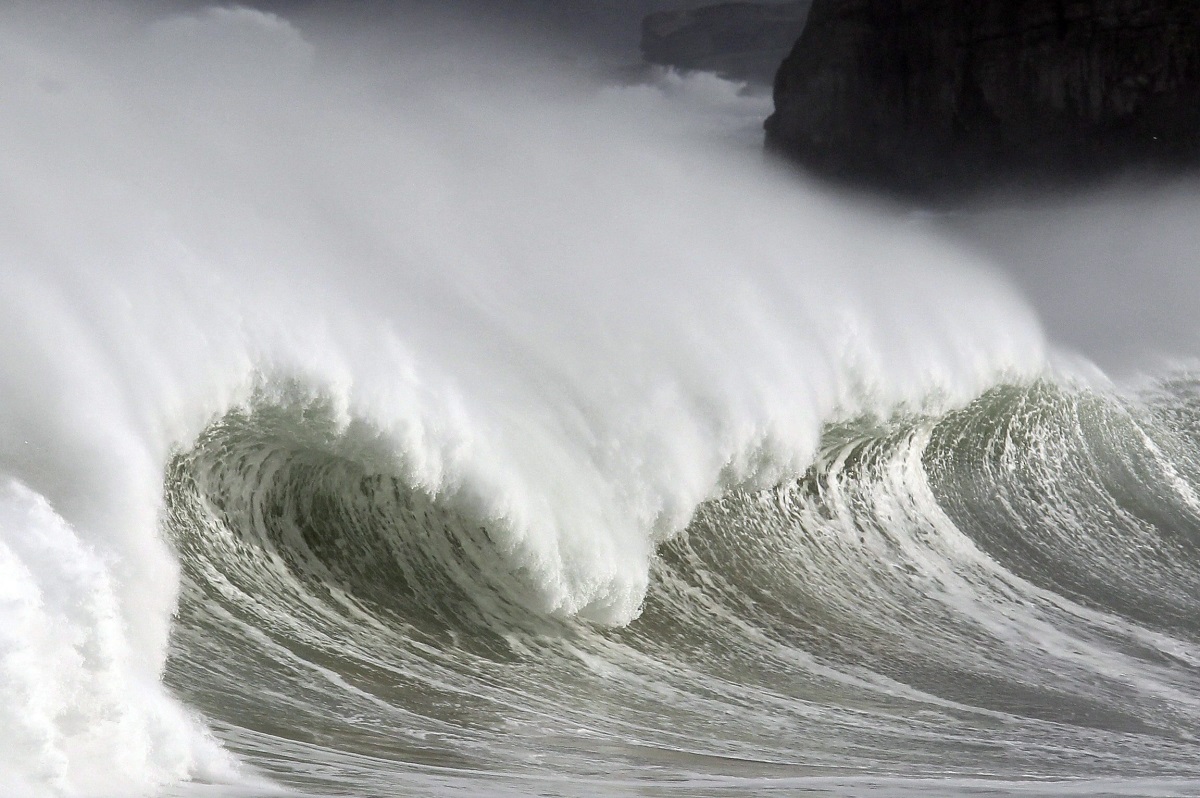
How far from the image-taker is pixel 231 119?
28.6 feet

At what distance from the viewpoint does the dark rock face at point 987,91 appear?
1155 inches

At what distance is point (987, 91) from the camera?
31328 millimetres

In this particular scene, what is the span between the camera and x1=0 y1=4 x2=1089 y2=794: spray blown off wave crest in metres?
3.64

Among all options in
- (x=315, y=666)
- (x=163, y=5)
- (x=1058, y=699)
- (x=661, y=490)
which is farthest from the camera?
(x=163, y=5)

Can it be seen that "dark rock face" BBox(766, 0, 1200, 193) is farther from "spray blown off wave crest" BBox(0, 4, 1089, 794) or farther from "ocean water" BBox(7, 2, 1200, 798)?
"ocean water" BBox(7, 2, 1200, 798)

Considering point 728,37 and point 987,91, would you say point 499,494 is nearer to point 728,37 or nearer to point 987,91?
point 987,91

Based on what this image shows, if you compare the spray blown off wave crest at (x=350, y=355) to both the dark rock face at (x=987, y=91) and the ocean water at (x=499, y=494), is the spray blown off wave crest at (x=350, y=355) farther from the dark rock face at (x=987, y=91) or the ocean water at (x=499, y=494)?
the dark rock face at (x=987, y=91)

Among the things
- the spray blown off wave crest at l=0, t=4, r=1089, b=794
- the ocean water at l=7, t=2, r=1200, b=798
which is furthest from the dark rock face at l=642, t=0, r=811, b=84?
the ocean water at l=7, t=2, r=1200, b=798

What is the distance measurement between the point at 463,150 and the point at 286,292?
5.95m

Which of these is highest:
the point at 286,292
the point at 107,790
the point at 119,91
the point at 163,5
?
the point at 163,5

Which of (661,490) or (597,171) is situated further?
(597,171)

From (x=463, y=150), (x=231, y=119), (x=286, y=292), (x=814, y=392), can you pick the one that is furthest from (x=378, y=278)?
(x=463, y=150)

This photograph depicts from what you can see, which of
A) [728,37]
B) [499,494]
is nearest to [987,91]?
[728,37]

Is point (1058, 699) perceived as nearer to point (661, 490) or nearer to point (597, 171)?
point (661, 490)
